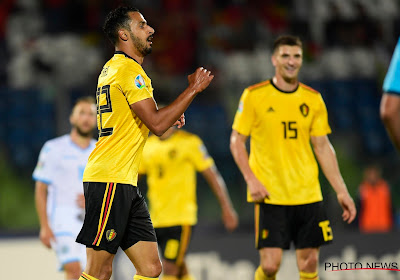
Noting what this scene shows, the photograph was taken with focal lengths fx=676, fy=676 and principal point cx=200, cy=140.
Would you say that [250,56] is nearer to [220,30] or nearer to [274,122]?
[220,30]

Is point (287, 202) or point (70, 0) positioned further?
point (70, 0)

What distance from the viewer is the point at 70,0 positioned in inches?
570

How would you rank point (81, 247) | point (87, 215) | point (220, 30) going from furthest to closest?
point (220, 30)
point (81, 247)
point (87, 215)

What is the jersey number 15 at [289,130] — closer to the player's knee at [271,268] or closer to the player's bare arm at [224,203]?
the player's knee at [271,268]

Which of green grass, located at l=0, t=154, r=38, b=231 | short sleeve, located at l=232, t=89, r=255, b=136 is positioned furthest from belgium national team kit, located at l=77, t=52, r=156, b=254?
green grass, located at l=0, t=154, r=38, b=231

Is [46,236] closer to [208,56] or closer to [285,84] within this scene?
[285,84]

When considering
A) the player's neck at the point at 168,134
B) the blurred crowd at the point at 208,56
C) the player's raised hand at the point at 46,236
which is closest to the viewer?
the player's raised hand at the point at 46,236

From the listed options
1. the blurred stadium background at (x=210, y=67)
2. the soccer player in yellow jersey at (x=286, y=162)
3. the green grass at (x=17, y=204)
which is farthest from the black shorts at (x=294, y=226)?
the green grass at (x=17, y=204)

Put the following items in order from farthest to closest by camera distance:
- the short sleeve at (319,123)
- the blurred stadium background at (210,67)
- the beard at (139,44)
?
1. the blurred stadium background at (210,67)
2. the short sleeve at (319,123)
3. the beard at (139,44)

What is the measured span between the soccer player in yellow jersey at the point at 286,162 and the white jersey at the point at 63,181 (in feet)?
5.44

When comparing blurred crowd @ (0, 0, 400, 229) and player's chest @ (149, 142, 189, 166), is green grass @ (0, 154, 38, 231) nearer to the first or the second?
blurred crowd @ (0, 0, 400, 229)

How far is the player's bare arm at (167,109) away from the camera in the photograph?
3.84 meters

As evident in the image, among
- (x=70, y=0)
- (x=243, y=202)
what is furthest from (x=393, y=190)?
(x=70, y=0)

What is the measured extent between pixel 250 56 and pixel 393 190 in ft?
12.7
